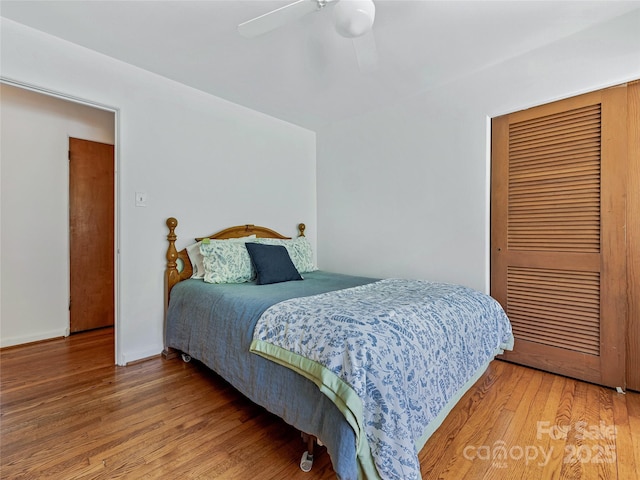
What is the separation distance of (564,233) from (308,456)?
2207 millimetres

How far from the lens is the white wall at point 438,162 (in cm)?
204

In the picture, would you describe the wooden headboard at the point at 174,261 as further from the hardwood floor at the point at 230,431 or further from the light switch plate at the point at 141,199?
the hardwood floor at the point at 230,431

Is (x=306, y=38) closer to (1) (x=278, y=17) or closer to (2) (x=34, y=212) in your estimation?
(1) (x=278, y=17)

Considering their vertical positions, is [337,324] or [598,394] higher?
[337,324]

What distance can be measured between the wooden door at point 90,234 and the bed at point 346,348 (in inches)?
54.4

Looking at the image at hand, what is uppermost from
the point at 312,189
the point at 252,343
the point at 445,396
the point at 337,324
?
the point at 312,189

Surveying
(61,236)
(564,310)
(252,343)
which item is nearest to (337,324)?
(252,343)

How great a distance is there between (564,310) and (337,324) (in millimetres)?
1891

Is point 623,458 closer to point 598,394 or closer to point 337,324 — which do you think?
point 598,394

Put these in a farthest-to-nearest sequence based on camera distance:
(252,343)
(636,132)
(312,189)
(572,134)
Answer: (312,189) → (572,134) → (636,132) → (252,343)

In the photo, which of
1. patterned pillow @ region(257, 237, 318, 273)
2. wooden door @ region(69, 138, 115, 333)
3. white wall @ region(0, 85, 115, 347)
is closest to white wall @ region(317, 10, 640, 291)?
patterned pillow @ region(257, 237, 318, 273)

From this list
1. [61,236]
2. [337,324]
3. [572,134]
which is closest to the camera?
[337,324]

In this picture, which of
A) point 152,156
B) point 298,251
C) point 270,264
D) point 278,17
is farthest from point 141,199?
point 278,17

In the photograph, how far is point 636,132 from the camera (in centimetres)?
191
